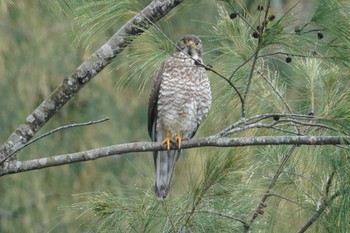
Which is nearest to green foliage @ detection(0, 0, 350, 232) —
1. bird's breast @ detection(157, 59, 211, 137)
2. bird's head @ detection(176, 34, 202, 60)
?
bird's breast @ detection(157, 59, 211, 137)

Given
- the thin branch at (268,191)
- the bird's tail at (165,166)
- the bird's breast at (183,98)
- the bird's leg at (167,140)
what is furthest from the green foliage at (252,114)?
the bird's tail at (165,166)

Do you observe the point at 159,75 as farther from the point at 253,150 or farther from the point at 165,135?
the point at 253,150

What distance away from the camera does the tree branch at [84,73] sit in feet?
14.7

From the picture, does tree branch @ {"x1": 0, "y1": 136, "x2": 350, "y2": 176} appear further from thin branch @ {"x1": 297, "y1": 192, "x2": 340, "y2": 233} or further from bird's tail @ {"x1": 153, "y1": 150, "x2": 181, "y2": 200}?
bird's tail @ {"x1": 153, "y1": 150, "x2": 181, "y2": 200}

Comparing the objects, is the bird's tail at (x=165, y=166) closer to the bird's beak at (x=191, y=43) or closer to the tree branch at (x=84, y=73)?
the bird's beak at (x=191, y=43)

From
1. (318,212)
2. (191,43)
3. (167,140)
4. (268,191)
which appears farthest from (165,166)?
(318,212)

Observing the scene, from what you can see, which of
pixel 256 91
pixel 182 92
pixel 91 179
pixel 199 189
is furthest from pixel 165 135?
pixel 91 179

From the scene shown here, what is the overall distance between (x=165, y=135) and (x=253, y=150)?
94 cm

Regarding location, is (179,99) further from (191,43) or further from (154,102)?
(191,43)

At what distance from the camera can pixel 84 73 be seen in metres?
4.54

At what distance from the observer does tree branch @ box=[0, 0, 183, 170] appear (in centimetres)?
449

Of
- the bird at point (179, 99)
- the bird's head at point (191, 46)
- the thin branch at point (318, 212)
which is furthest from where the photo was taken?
the bird's head at point (191, 46)

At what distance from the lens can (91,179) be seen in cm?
1004

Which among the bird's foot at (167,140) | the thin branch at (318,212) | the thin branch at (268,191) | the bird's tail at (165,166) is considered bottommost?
the thin branch at (318,212)
